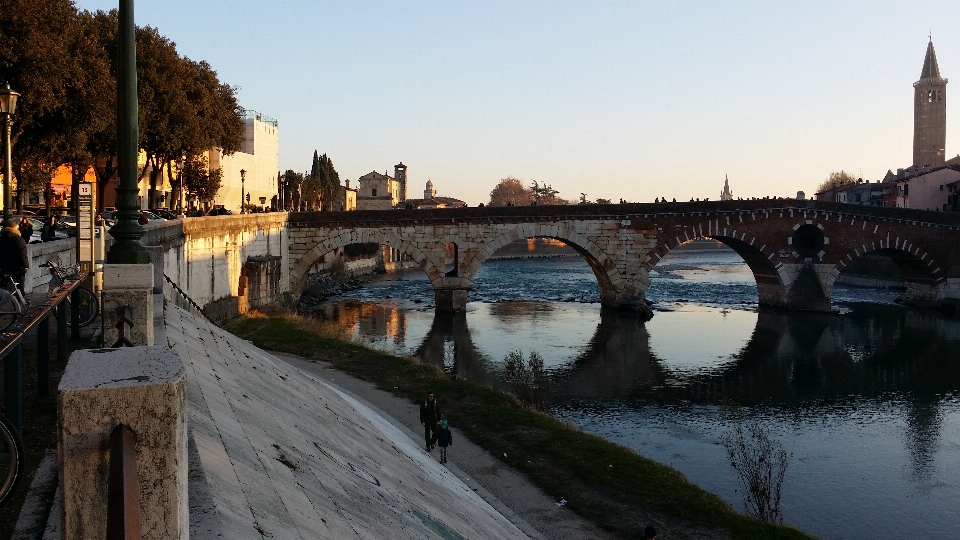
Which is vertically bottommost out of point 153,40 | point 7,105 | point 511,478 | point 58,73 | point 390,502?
point 511,478

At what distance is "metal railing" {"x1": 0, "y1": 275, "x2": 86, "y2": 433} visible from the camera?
256 inches

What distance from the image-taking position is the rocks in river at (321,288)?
1902 inches

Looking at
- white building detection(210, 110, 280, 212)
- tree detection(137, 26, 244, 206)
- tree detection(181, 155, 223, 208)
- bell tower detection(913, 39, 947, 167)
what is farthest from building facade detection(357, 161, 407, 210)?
bell tower detection(913, 39, 947, 167)

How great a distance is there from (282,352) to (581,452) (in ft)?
43.4

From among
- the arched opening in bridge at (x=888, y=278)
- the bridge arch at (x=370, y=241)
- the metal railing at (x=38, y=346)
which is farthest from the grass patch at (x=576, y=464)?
the arched opening in bridge at (x=888, y=278)

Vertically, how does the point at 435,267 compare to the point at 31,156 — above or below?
below

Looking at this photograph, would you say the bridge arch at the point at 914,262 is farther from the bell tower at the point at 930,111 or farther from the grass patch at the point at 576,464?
the bell tower at the point at 930,111

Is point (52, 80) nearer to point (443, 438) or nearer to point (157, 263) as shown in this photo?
point (157, 263)

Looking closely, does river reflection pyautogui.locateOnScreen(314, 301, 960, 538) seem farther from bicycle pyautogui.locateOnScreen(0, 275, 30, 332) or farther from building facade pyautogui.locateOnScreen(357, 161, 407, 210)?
building facade pyautogui.locateOnScreen(357, 161, 407, 210)

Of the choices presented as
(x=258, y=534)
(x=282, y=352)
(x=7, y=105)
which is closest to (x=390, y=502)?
(x=258, y=534)

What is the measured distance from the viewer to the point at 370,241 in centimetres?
4488

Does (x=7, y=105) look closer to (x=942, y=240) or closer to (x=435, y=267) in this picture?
(x=435, y=267)

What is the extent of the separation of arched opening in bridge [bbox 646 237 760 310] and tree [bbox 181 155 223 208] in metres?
28.3

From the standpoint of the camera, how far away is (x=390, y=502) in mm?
8969
